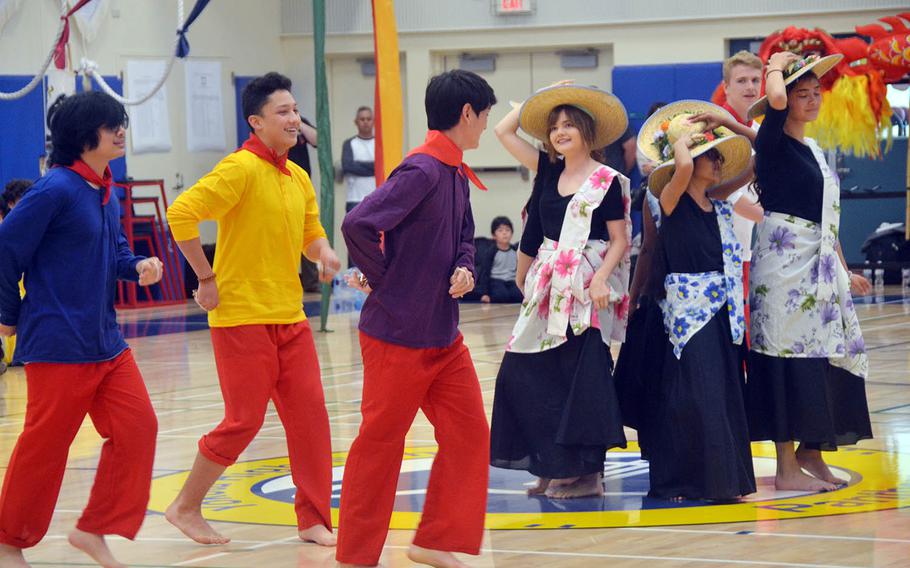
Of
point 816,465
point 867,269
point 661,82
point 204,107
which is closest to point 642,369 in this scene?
point 816,465

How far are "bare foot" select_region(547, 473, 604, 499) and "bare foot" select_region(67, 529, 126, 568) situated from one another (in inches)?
67.3

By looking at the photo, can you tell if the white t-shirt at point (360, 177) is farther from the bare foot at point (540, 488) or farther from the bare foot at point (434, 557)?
the bare foot at point (434, 557)

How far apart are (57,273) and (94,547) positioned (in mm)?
822

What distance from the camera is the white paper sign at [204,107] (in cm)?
1633

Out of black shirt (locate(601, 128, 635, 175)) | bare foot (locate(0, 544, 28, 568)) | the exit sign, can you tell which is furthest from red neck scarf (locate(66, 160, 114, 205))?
the exit sign

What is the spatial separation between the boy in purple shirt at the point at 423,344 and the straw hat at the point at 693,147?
4.92 ft

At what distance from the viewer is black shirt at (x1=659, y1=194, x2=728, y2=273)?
566 centimetres

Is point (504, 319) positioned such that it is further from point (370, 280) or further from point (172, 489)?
point (370, 280)

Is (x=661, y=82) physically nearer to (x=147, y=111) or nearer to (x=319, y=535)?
(x=147, y=111)

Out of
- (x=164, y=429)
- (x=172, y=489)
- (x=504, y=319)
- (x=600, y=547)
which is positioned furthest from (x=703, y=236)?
(x=504, y=319)

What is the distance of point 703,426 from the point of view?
215 inches

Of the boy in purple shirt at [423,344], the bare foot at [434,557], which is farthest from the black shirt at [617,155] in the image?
the bare foot at [434,557]

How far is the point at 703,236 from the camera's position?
568 cm

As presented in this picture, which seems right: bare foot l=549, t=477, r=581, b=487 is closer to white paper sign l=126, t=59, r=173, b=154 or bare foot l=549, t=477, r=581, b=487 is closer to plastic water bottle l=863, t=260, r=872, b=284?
plastic water bottle l=863, t=260, r=872, b=284
